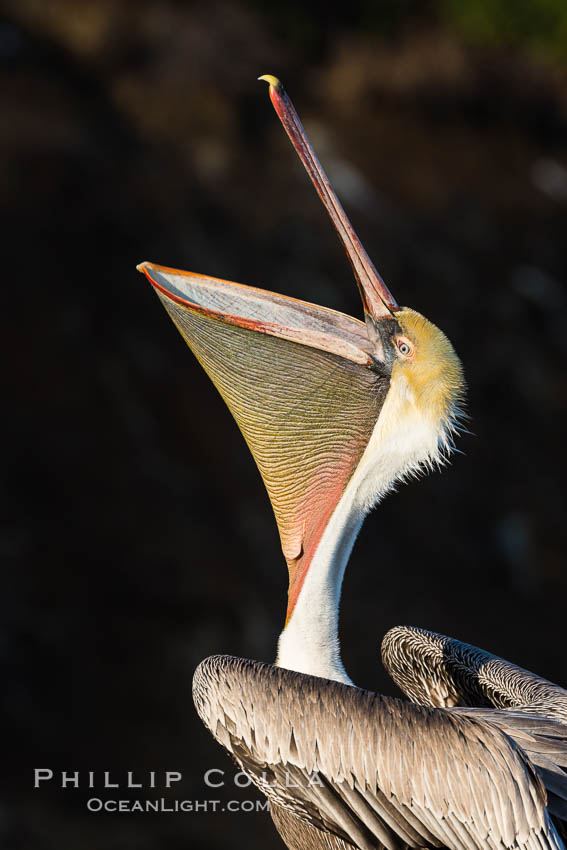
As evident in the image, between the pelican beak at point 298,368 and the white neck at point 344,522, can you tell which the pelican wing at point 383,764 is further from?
the pelican beak at point 298,368

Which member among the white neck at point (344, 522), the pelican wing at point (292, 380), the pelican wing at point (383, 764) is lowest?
the pelican wing at point (383, 764)

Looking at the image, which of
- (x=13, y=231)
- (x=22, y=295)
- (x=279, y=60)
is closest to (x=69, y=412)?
(x=22, y=295)

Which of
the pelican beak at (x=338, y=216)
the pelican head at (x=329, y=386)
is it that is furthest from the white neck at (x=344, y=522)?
the pelican beak at (x=338, y=216)

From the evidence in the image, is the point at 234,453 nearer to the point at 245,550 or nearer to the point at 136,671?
the point at 245,550

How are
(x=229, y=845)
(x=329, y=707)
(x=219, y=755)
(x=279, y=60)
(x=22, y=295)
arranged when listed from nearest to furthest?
1. (x=329, y=707)
2. (x=229, y=845)
3. (x=219, y=755)
4. (x=22, y=295)
5. (x=279, y=60)

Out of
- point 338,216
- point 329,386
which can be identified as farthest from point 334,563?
point 338,216

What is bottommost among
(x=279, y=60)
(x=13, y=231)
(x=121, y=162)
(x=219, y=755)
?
(x=219, y=755)
